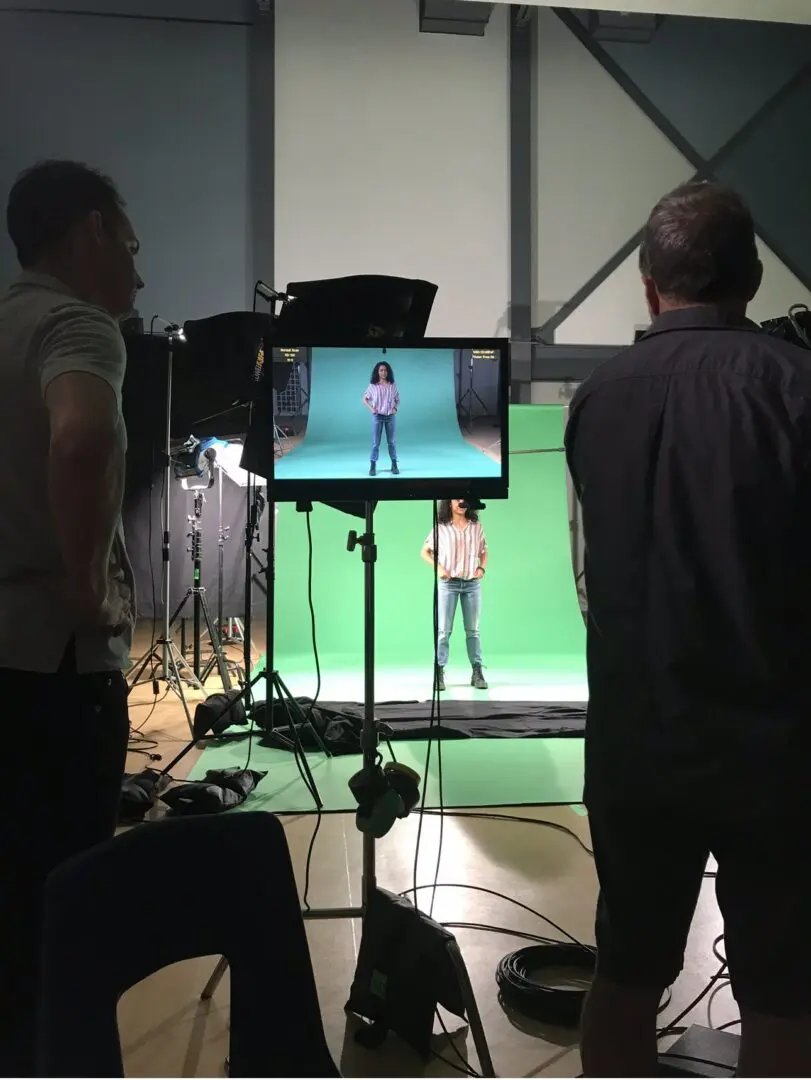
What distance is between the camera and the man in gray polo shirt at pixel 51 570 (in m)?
1.17

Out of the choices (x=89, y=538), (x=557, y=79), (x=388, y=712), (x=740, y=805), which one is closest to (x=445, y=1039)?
(x=740, y=805)

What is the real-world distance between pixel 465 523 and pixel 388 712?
1468mm

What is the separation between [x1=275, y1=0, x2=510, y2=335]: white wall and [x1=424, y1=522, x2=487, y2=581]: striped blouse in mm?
2101

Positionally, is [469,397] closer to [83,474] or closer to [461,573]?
[83,474]

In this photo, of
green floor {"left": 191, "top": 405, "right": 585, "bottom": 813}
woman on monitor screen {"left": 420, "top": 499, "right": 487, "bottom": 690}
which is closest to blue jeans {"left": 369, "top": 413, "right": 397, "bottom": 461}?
woman on monitor screen {"left": 420, "top": 499, "right": 487, "bottom": 690}

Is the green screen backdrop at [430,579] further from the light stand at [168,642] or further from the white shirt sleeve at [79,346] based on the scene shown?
the white shirt sleeve at [79,346]

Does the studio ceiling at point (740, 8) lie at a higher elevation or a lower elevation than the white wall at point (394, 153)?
lower

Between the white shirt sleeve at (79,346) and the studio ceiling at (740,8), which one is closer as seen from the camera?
the white shirt sleeve at (79,346)

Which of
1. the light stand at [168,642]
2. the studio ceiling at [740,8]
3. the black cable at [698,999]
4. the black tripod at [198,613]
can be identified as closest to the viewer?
the black cable at [698,999]

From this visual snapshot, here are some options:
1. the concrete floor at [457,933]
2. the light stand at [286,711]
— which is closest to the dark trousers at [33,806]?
the concrete floor at [457,933]

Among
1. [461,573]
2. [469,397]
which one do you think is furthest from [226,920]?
[461,573]

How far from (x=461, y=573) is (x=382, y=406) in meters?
3.65

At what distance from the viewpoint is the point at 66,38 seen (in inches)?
252

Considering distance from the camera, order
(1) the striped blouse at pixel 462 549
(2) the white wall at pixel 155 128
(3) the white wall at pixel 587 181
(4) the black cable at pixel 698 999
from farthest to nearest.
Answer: (3) the white wall at pixel 587 181 → (2) the white wall at pixel 155 128 → (1) the striped blouse at pixel 462 549 → (4) the black cable at pixel 698 999
